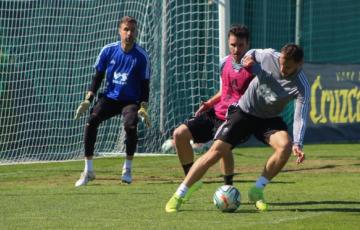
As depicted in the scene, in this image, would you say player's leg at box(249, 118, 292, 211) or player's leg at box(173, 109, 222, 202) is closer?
player's leg at box(249, 118, 292, 211)

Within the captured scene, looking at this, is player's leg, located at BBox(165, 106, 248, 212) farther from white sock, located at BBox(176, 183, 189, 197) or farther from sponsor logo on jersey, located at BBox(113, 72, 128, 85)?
sponsor logo on jersey, located at BBox(113, 72, 128, 85)

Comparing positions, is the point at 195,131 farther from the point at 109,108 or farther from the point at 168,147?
the point at 168,147

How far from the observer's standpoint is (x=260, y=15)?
24391 mm

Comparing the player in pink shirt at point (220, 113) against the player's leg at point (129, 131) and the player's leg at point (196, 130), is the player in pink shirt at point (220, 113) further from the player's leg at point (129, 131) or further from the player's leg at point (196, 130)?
the player's leg at point (129, 131)

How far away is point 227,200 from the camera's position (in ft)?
35.3

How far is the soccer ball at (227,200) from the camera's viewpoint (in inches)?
423

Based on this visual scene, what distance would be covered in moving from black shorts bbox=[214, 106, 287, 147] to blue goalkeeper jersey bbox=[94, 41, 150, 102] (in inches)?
134

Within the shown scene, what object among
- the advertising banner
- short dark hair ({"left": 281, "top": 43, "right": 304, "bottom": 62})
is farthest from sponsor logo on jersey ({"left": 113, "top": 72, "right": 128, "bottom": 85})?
the advertising banner

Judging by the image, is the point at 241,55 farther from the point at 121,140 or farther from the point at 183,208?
the point at 121,140

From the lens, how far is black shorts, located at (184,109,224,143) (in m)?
12.3

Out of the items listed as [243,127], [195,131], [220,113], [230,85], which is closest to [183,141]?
[195,131]

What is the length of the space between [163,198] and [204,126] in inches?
36.6

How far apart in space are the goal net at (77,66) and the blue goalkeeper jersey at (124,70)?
19.0 ft

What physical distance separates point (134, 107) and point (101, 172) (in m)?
2.37
